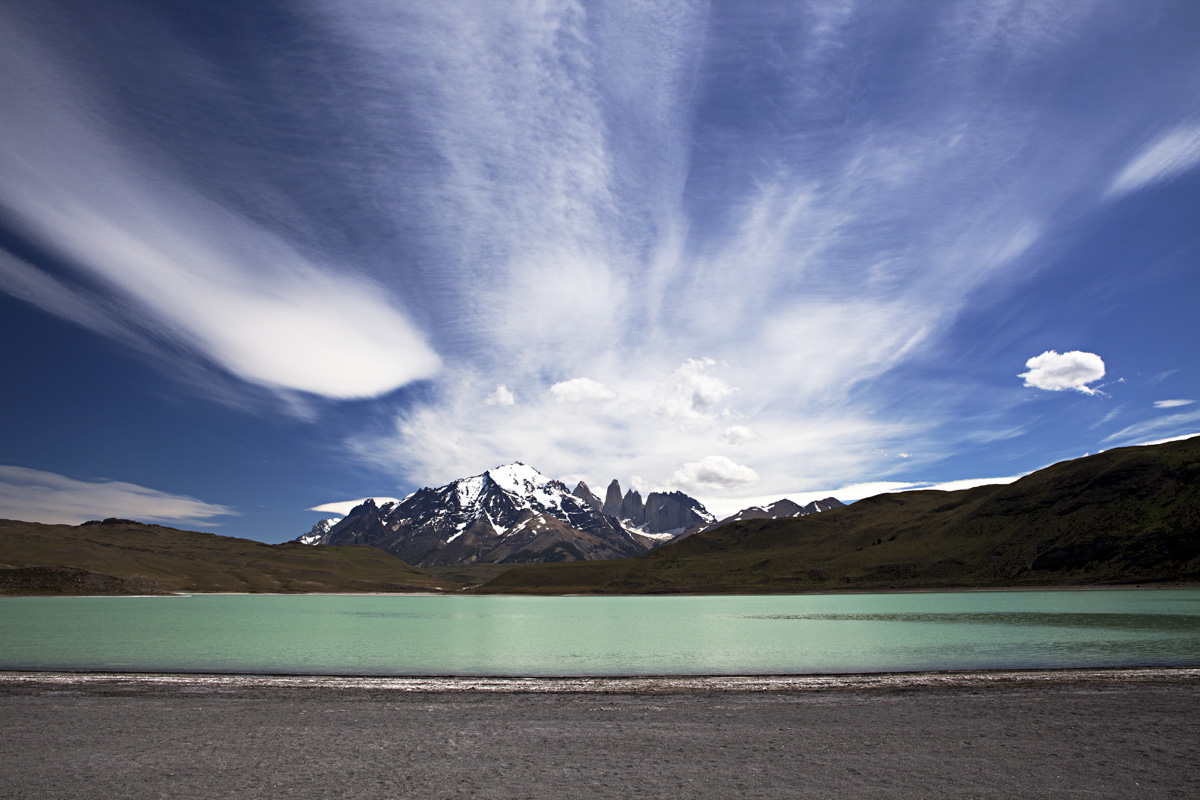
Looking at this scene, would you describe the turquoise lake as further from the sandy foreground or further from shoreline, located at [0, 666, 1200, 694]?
the sandy foreground

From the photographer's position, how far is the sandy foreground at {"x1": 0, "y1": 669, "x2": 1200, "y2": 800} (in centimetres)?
1405

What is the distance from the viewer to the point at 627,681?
3106 cm

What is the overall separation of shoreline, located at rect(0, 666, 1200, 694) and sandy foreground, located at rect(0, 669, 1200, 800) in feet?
0.82

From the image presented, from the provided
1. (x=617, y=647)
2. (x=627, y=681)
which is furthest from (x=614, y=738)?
(x=617, y=647)

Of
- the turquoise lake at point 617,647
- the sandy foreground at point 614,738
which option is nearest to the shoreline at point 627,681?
the sandy foreground at point 614,738

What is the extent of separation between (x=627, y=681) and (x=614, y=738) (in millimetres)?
12785

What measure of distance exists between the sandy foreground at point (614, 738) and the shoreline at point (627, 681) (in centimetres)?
25

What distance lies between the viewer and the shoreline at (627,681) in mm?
27906

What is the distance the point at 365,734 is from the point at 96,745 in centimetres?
761

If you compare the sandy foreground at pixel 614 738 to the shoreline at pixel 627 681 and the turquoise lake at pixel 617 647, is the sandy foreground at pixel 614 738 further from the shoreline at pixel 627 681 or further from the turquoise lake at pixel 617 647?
the turquoise lake at pixel 617 647

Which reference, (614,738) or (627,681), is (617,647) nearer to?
(627,681)

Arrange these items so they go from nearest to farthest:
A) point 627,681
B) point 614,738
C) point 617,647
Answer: point 614,738, point 627,681, point 617,647

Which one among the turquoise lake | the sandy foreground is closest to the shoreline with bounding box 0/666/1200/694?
the sandy foreground

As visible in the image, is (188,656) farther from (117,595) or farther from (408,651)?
(117,595)
